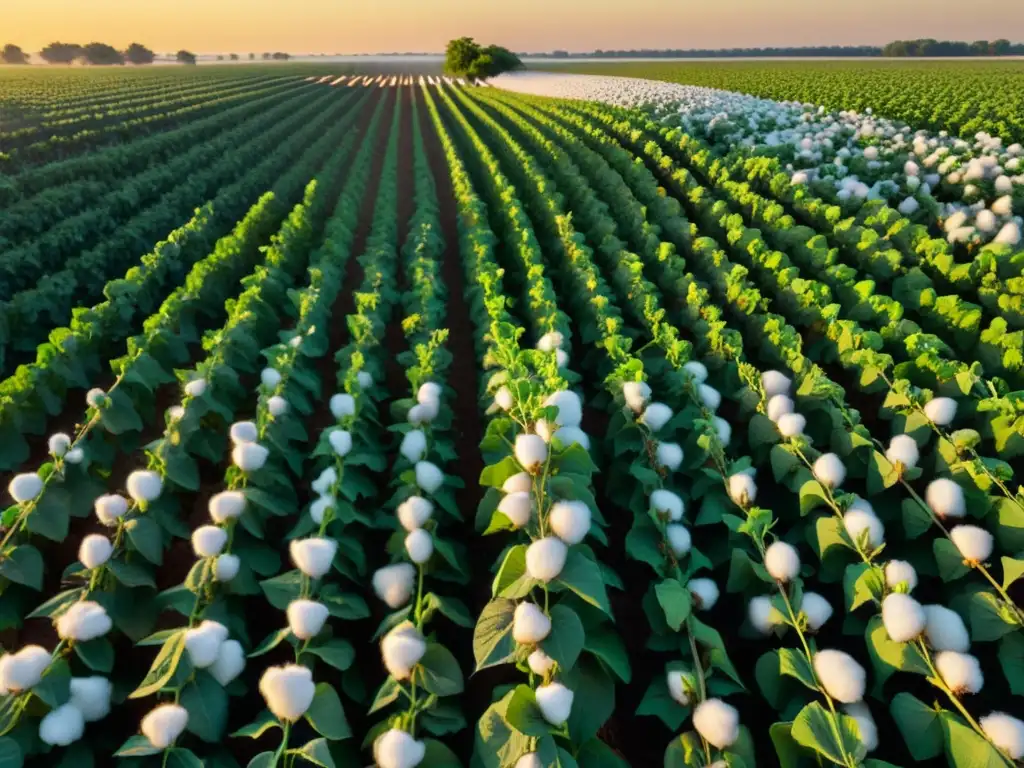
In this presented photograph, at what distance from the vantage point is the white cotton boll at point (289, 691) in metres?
2.23

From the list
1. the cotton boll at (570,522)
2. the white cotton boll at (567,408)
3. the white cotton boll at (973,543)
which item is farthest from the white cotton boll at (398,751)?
the white cotton boll at (973,543)

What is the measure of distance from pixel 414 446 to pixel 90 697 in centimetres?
177

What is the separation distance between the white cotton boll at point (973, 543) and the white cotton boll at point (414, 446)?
2612mm

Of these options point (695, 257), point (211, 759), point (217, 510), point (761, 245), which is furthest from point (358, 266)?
point (211, 759)

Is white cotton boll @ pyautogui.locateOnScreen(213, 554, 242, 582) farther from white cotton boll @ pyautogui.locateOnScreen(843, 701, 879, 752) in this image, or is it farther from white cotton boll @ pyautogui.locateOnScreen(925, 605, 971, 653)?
white cotton boll @ pyautogui.locateOnScreen(925, 605, 971, 653)

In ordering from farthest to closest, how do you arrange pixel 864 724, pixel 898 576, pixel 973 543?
pixel 973 543 → pixel 898 576 → pixel 864 724

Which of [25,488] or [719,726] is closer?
[719,726]

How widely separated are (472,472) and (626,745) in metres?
2.13

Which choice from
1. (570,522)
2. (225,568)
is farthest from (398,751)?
(225,568)

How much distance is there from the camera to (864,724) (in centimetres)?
226

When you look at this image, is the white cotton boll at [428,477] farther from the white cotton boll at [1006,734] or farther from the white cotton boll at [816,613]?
the white cotton boll at [1006,734]

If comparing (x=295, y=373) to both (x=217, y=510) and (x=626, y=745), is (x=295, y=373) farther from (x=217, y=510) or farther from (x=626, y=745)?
(x=626, y=745)

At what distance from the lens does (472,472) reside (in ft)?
15.1

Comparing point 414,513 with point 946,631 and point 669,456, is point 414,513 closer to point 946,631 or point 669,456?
point 669,456
